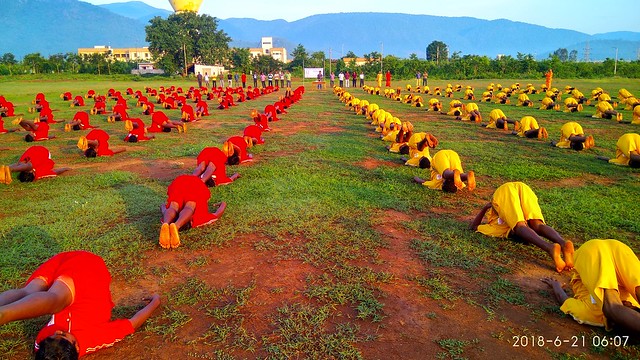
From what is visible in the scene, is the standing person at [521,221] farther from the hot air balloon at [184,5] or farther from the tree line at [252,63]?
the hot air balloon at [184,5]

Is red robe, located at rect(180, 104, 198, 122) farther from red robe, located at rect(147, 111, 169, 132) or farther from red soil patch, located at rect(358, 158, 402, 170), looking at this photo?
red soil patch, located at rect(358, 158, 402, 170)

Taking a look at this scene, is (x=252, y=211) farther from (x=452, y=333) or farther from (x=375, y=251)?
(x=452, y=333)

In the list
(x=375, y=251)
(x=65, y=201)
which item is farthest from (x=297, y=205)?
(x=65, y=201)

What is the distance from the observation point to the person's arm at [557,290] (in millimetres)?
4086

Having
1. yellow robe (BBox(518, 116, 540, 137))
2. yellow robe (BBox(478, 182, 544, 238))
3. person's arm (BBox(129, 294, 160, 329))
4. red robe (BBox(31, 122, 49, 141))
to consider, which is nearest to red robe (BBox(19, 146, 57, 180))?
red robe (BBox(31, 122, 49, 141))

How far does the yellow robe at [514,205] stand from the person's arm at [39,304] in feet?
15.2

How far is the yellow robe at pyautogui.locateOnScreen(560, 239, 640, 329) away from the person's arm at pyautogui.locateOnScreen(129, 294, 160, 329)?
3.71m

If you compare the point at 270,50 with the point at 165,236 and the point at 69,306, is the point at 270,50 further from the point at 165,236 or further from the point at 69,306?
the point at 69,306

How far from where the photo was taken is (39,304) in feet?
9.23

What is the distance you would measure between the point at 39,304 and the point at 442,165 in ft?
20.5

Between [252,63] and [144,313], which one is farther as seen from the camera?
[252,63]

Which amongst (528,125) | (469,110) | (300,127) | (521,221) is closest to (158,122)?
(300,127)

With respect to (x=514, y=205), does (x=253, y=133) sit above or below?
above

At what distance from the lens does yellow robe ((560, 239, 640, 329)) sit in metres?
3.50
